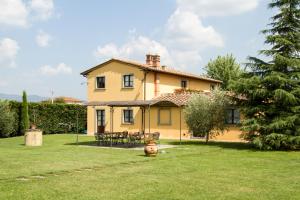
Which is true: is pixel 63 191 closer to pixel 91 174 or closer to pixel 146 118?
pixel 91 174

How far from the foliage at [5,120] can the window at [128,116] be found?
28.6 feet

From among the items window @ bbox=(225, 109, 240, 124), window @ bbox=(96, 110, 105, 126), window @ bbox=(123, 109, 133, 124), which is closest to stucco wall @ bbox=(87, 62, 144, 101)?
window @ bbox=(123, 109, 133, 124)

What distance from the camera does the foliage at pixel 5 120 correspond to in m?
31.2

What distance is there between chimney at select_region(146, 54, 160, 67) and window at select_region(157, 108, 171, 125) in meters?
5.14

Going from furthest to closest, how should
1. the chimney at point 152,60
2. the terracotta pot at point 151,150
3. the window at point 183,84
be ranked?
1. the window at point 183,84
2. the chimney at point 152,60
3. the terracotta pot at point 151,150

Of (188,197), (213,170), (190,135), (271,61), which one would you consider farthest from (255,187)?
(190,135)

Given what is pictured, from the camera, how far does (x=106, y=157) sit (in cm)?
1689

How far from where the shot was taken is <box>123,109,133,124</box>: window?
107 feet

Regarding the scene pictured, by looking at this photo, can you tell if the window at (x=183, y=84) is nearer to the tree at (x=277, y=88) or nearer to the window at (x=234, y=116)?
the window at (x=234, y=116)

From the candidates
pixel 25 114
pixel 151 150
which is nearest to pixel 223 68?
pixel 25 114

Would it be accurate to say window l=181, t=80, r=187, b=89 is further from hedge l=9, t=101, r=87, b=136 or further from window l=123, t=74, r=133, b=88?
hedge l=9, t=101, r=87, b=136

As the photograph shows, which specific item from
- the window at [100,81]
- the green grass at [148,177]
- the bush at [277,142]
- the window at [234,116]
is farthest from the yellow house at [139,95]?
the green grass at [148,177]

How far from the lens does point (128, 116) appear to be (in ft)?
107

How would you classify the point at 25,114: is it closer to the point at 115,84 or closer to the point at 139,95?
the point at 115,84
